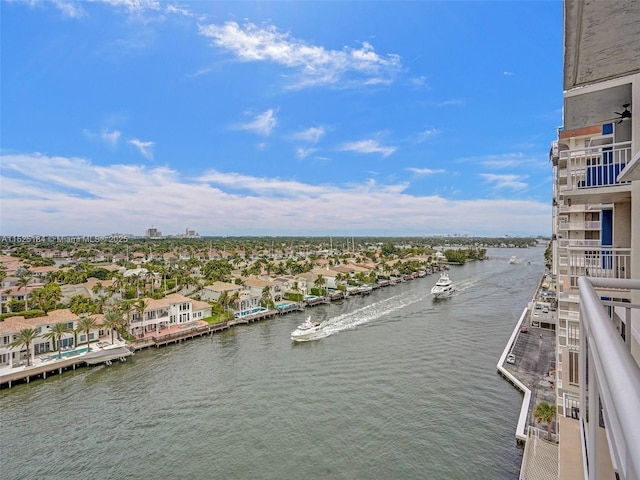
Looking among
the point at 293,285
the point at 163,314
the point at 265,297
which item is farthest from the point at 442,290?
the point at 163,314

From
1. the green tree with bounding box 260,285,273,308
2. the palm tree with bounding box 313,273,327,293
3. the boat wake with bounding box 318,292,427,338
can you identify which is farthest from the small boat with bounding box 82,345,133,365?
the palm tree with bounding box 313,273,327,293

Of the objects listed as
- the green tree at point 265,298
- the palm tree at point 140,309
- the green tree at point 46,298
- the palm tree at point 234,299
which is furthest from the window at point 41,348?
the green tree at point 265,298

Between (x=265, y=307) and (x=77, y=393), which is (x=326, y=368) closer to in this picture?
(x=77, y=393)

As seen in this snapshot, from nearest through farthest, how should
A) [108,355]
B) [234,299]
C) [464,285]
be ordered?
[108,355], [234,299], [464,285]

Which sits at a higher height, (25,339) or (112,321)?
(112,321)

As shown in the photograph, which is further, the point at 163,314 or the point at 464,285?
the point at 464,285

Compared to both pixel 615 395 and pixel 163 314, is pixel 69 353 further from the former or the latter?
pixel 615 395
